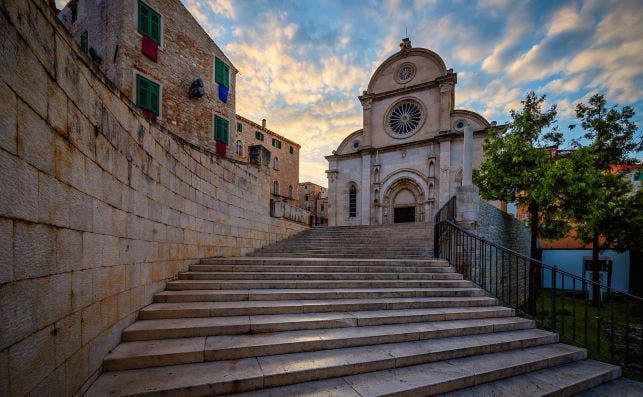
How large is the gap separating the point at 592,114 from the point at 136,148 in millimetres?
16639

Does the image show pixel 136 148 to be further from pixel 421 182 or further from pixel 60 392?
pixel 421 182

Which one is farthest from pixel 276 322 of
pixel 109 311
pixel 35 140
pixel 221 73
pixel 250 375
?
pixel 221 73

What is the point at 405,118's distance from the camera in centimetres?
2030

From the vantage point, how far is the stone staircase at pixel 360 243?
846 cm

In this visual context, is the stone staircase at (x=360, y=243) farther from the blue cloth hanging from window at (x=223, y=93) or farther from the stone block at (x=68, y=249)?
the blue cloth hanging from window at (x=223, y=93)

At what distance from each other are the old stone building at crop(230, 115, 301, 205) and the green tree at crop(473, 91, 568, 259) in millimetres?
19702

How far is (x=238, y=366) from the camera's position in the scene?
280 cm

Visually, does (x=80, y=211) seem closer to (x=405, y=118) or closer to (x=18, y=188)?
(x=18, y=188)

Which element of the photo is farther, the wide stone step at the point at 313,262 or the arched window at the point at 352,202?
the arched window at the point at 352,202

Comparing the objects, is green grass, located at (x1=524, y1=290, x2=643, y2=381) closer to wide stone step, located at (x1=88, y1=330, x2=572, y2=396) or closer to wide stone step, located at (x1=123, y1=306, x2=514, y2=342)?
wide stone step, located at (x1=88, y1=330, x2=572, y2=396)

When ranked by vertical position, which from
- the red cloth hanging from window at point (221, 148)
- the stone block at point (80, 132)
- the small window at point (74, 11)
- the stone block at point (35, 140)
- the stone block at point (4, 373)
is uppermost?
the small window at point (74, 11)

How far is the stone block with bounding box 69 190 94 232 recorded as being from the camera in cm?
211

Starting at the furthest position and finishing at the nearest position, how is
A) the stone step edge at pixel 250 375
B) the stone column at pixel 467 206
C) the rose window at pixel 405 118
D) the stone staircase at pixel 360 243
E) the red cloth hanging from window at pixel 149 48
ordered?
the rose window at pixel 405 118, the red cloth hanging from window at pixel 149 48, the stone staircase at pixel 360 243, the stone column at pixel 467 206, the stone step edge at pixel 250 375

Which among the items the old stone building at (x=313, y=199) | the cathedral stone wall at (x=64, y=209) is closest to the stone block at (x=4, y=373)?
the cathedral stone wall at (x=64, y=209)
